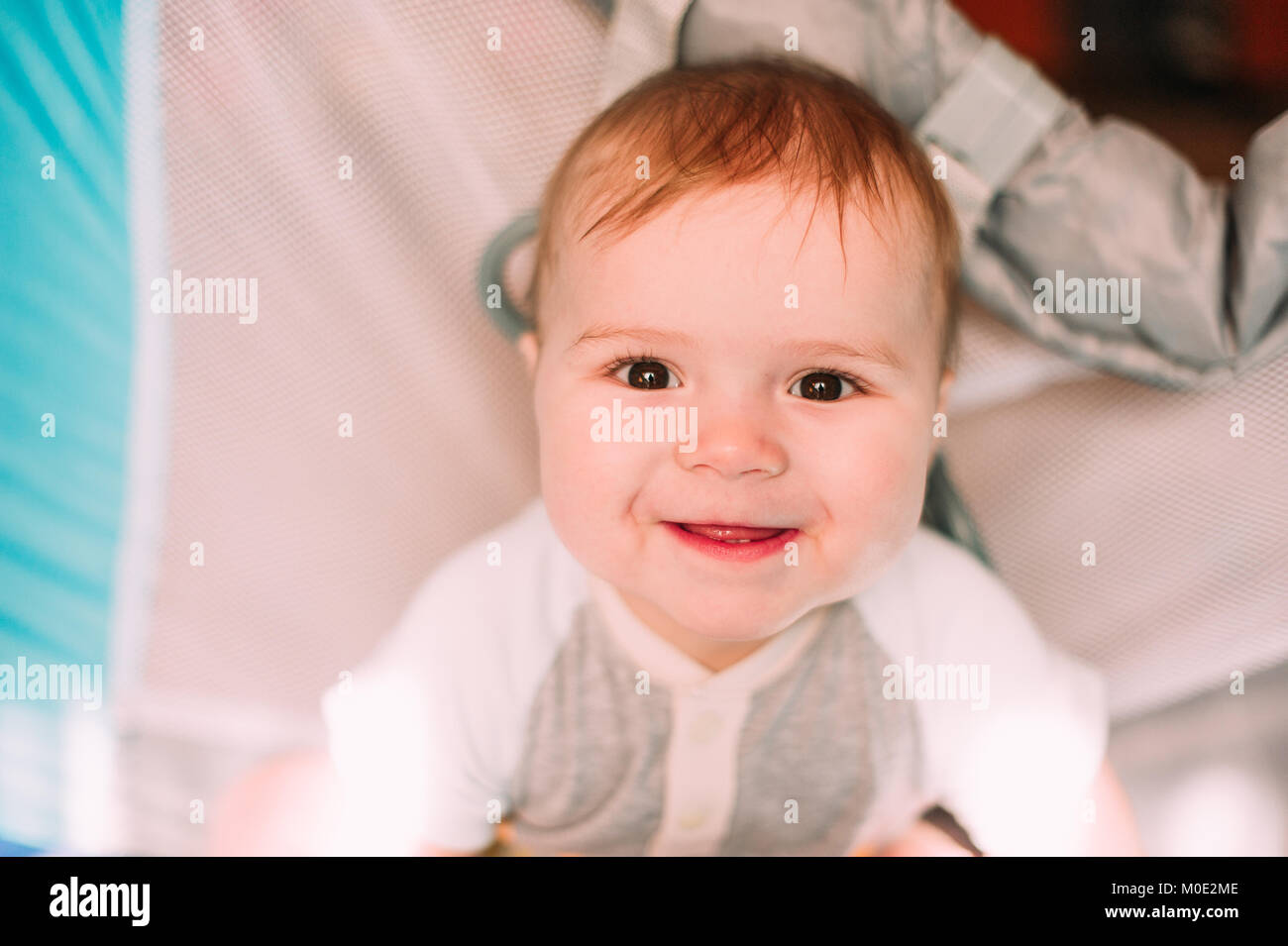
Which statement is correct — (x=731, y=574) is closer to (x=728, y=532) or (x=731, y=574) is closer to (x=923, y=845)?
(x=728, y=532)

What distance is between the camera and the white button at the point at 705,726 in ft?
2.28

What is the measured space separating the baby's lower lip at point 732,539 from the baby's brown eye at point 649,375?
82 mm

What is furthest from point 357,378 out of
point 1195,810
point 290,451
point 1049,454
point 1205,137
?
point 1205,137

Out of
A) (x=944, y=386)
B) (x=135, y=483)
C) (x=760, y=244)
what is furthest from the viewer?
(x=135, y=483)

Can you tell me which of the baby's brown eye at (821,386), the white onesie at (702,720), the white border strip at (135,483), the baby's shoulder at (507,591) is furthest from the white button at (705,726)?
the white border strip at (135,483)

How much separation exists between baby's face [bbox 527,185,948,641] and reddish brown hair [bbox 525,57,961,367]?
0.01 meters

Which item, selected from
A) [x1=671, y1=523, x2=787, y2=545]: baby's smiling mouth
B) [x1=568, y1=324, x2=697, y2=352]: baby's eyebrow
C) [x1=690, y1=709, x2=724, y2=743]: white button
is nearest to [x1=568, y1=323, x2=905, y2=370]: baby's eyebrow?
[x1=568, y1=324, x2=697, y2=352]: baby's eyebrow

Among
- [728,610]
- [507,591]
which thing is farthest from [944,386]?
[507,591]

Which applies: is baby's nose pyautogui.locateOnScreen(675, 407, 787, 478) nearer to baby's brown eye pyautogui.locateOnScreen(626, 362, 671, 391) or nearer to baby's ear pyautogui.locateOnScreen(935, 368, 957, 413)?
baby's brown eye pyautogui.locateOnScreen(626, 362, 671, 391)

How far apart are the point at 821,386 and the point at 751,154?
138 millimetres

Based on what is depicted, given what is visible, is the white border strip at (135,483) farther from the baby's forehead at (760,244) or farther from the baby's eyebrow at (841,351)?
the baby's eyebrow at (841,351)

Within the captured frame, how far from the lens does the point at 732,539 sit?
616 millimetres

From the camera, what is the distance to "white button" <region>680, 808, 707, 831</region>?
2.33 feet

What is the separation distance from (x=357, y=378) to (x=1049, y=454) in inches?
20.5
